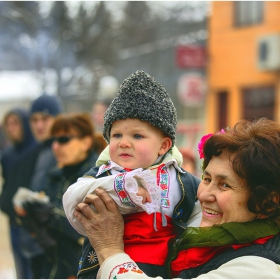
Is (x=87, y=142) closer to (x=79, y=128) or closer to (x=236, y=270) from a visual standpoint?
(x=79, y=128)

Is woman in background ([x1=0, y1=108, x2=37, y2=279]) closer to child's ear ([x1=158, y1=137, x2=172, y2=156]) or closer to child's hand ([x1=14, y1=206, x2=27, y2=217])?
child's hand ([x1=14, y1=206, x2=27, y2=217])

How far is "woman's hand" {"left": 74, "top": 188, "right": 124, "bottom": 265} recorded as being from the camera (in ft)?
7.04

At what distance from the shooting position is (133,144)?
228cm

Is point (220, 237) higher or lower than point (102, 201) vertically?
lower

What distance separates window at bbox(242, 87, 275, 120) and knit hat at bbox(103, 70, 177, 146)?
16.7m

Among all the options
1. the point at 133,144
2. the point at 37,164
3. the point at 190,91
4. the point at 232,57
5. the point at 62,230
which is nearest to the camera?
the point at 133,144

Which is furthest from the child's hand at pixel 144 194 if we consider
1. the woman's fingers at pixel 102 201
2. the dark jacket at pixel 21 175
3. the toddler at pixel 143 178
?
the dark jacket at pixel 21 175

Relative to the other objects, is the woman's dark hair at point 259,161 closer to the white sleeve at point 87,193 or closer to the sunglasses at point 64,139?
the white sleeve at point 87,193

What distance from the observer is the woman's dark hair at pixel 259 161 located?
1998 mm

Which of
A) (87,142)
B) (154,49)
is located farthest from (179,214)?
(154,49)

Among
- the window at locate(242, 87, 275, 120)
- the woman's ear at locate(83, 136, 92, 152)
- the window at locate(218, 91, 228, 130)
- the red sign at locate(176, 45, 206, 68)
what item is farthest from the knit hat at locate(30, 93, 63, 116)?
the window at locate(218, 91, 228, 130)

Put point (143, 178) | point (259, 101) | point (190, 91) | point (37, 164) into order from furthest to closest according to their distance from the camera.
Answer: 1. point (259, 101)
2. point (190, 91)
3. point (37, 164)
4. point (143, 178)

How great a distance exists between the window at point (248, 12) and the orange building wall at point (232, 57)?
147 millimetres

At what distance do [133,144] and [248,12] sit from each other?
17.9 metres
